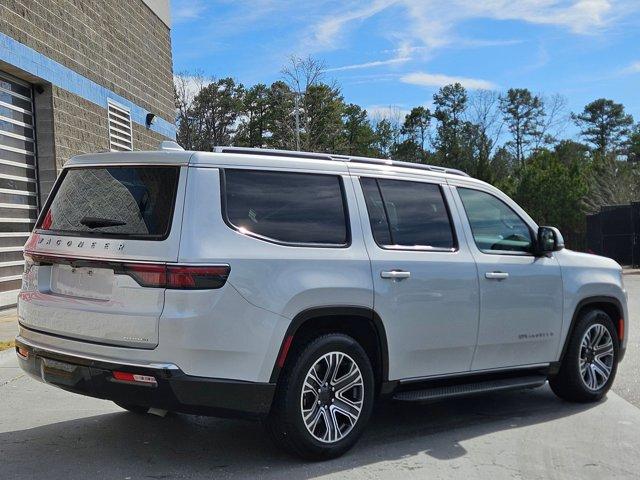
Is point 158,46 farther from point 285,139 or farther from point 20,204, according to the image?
point 285,139

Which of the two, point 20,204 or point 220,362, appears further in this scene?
point 20,204

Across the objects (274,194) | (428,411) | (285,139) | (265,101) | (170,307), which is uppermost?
A: (265,101)

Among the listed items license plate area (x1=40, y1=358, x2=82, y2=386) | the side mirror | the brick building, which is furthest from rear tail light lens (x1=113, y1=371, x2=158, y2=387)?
the brick building

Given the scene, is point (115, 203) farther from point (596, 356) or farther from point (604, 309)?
point (604, 309)

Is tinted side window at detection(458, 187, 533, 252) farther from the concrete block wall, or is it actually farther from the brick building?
the concrete block wall

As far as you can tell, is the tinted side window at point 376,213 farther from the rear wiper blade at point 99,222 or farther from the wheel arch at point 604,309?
the wheel arch at point 604,309

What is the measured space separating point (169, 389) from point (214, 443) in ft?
3.79

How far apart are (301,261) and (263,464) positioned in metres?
1.33

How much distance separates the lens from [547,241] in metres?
5.75

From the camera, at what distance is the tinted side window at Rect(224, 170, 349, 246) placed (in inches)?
169

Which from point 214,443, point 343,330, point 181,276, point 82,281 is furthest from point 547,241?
point 82,281

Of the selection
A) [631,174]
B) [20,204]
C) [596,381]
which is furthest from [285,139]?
[596,381]

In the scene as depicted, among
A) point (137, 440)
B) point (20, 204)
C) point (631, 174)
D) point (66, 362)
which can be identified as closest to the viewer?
point (66, 362)

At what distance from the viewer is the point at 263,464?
4.44 metres
